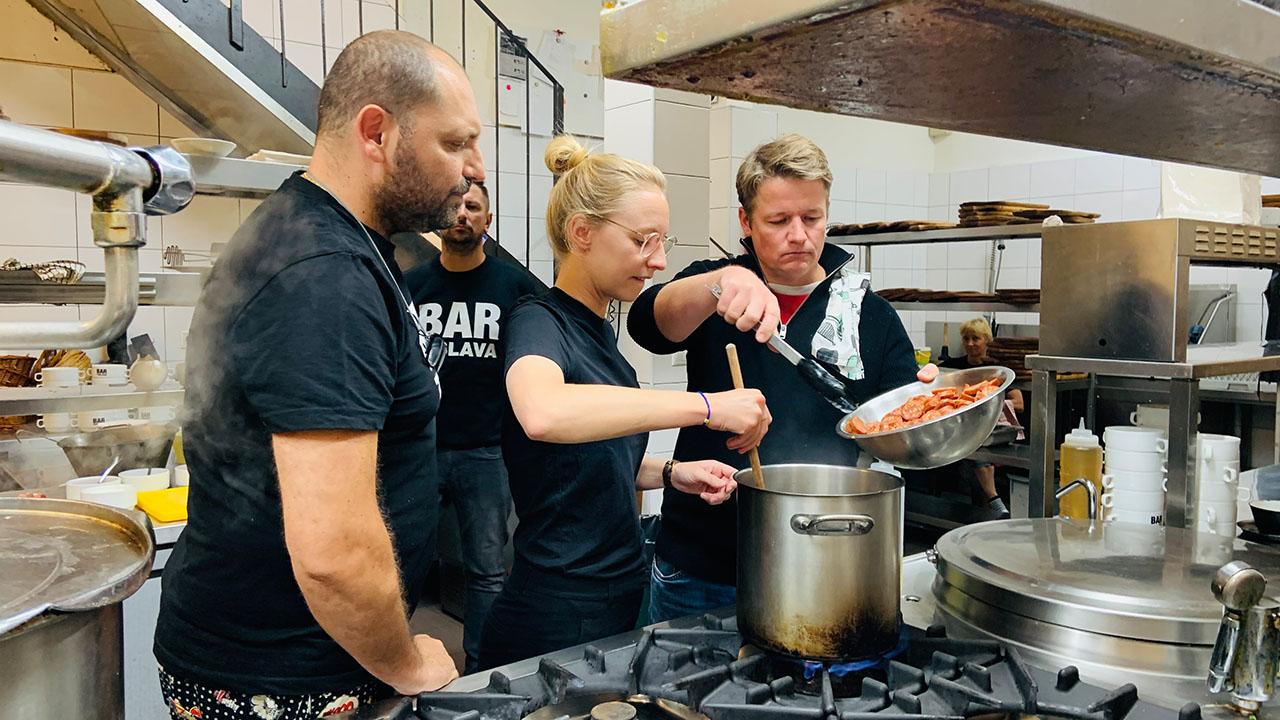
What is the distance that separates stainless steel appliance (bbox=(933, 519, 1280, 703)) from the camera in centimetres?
98

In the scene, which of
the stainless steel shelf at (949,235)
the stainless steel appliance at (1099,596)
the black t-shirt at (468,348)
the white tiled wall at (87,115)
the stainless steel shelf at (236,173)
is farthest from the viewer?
the stainless steel shelf at (949,235)

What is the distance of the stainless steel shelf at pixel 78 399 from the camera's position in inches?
92.6

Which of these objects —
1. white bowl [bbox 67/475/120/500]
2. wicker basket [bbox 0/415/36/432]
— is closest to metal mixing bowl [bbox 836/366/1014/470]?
white bowl [bbox 67/475/120/500]

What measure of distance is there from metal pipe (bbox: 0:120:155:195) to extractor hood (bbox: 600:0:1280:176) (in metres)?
0.41

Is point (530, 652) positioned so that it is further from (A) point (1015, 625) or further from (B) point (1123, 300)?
(B) point (1123, 300)

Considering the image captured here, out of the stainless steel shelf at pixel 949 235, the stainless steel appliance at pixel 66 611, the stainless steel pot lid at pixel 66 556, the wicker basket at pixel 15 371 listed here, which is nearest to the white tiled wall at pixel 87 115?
the wicker basket at pixel 15 371

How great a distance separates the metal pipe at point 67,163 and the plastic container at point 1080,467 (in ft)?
5.11

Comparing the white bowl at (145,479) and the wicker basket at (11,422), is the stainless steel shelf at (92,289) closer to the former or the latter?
the wicker basket at (11,422)

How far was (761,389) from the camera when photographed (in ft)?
5.61

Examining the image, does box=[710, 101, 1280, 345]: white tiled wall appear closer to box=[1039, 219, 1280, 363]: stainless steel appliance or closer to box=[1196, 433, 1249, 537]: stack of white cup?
box=[1039, 219, 1280, 363]: stainless steel appliance

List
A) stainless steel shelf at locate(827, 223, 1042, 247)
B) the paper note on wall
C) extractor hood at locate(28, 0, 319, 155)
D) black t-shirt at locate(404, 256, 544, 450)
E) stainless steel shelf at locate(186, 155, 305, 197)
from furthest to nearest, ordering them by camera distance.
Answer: stainless steel shelf at locate(827, 223, 1042, 247)
extractor hood at locate(28, 0, 319, 155)
black t-shirt at locate(404, 256, 544, 450)
the paper note on wall
stainless steel shelf at locate(186, 155, 305, 197)

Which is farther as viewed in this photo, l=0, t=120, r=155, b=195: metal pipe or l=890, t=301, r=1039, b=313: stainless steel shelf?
l=890, t=301, r=1039, b=313: stainless steel shelf

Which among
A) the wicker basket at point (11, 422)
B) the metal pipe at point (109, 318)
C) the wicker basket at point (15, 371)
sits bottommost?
the wicker basket at point (11, 422)

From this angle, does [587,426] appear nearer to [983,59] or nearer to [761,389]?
[761,389]
